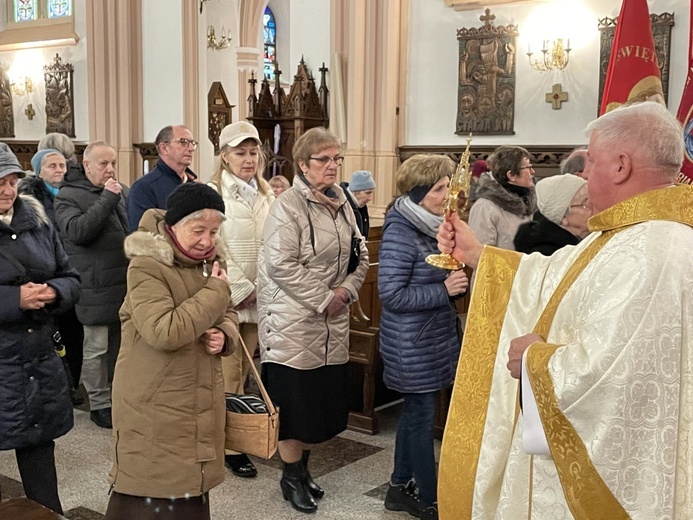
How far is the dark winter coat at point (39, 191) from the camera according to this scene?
18.7 feet

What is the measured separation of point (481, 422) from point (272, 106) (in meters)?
9.14

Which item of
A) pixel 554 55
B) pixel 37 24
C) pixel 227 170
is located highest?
pixel 37 24

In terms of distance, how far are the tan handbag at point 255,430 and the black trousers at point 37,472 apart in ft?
2.88

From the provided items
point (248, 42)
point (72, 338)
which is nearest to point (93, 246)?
point (72, 338)

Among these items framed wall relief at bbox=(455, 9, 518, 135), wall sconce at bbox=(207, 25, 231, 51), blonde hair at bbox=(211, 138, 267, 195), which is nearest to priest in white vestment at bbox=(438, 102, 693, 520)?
blonde hair at bbox=(211, 138, 267, 195)

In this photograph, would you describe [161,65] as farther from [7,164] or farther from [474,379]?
[474,379]

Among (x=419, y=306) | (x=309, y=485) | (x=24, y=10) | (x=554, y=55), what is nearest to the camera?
(x=419, y=306)

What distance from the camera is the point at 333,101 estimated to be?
10328 millimetres

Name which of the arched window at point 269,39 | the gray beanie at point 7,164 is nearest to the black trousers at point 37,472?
the gray beanie at point 7,164

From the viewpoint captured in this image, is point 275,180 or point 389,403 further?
point 275,180

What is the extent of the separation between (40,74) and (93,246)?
965 cm

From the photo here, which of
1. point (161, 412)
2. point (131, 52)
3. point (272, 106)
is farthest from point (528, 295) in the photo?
point (131, 52)

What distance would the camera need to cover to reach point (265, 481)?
4.48 m

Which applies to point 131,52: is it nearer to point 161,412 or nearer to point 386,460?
Answer: point 386,460
